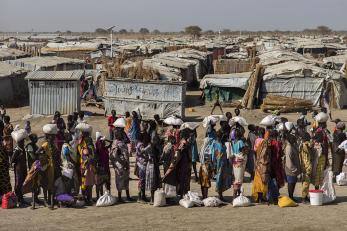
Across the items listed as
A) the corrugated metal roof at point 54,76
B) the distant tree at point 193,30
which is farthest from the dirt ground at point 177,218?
the distant tree at point 193,30

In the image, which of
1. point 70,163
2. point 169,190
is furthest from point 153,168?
point 70,163

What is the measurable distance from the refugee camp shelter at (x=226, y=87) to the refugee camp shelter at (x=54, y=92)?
6022 millimetres

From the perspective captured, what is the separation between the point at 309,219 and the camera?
Result: 870 centimetres

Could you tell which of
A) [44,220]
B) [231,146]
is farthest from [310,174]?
[44,220]

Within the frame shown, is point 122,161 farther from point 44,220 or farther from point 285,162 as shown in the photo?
point 285,162

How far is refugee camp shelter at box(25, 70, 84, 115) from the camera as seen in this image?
19969 mm

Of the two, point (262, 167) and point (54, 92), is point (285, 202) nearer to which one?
point (262, 167)

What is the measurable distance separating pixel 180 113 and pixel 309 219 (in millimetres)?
10972

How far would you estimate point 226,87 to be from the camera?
922 inches

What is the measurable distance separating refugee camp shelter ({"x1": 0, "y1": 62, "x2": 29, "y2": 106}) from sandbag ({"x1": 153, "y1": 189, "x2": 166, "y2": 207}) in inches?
608

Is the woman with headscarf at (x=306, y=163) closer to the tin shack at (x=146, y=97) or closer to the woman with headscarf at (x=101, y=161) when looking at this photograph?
the woman with headscarf at (x=101, y=161)

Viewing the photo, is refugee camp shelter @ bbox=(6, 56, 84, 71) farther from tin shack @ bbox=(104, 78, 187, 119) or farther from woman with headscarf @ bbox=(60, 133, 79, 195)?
woman with headscarf @ bbox=(60, 133, 79, 195)

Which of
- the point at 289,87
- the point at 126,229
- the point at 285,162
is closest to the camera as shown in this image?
the point at 126,229

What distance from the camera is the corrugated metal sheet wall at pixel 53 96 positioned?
2006cm
